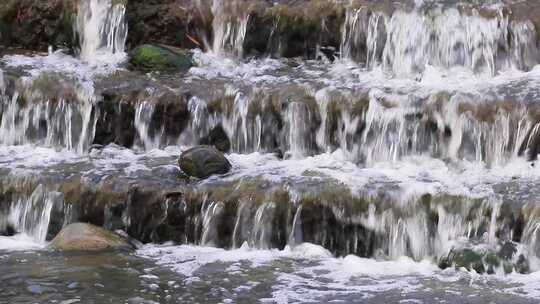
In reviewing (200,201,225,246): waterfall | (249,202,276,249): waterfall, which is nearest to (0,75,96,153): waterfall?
(200,201,225,246): waterfall

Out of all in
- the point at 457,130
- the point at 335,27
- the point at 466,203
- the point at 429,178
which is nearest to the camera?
the point at 466,203

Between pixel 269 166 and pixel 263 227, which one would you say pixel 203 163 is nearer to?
pixel 269 166

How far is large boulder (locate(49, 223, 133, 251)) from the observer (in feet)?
30.3

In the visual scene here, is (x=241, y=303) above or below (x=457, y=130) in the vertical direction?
below

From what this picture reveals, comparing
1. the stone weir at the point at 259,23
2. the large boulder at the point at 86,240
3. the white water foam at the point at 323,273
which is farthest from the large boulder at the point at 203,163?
the stone weir at the point at 259,23

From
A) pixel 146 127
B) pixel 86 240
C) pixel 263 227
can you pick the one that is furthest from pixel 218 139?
pixel 86 240

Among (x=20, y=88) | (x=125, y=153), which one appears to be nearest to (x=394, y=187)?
(x=125, y=153)


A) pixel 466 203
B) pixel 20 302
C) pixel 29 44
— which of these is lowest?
pixel 20 302

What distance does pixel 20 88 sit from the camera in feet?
39.2

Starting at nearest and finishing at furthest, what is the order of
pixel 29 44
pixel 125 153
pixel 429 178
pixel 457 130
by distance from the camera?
pixel 429 178
pixel 457 130
pixel 125 153
pixel 29 44

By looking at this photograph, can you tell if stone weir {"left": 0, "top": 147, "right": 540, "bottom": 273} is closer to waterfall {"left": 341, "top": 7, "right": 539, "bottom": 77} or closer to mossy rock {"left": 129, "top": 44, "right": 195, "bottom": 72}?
mossy rock {"left": 129, "top": 44, "right": 195, "bottom": 72}

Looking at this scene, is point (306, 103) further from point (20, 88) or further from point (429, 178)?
point (20, 88)

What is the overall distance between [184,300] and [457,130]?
3916 millimetres

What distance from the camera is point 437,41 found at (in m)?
12.2
